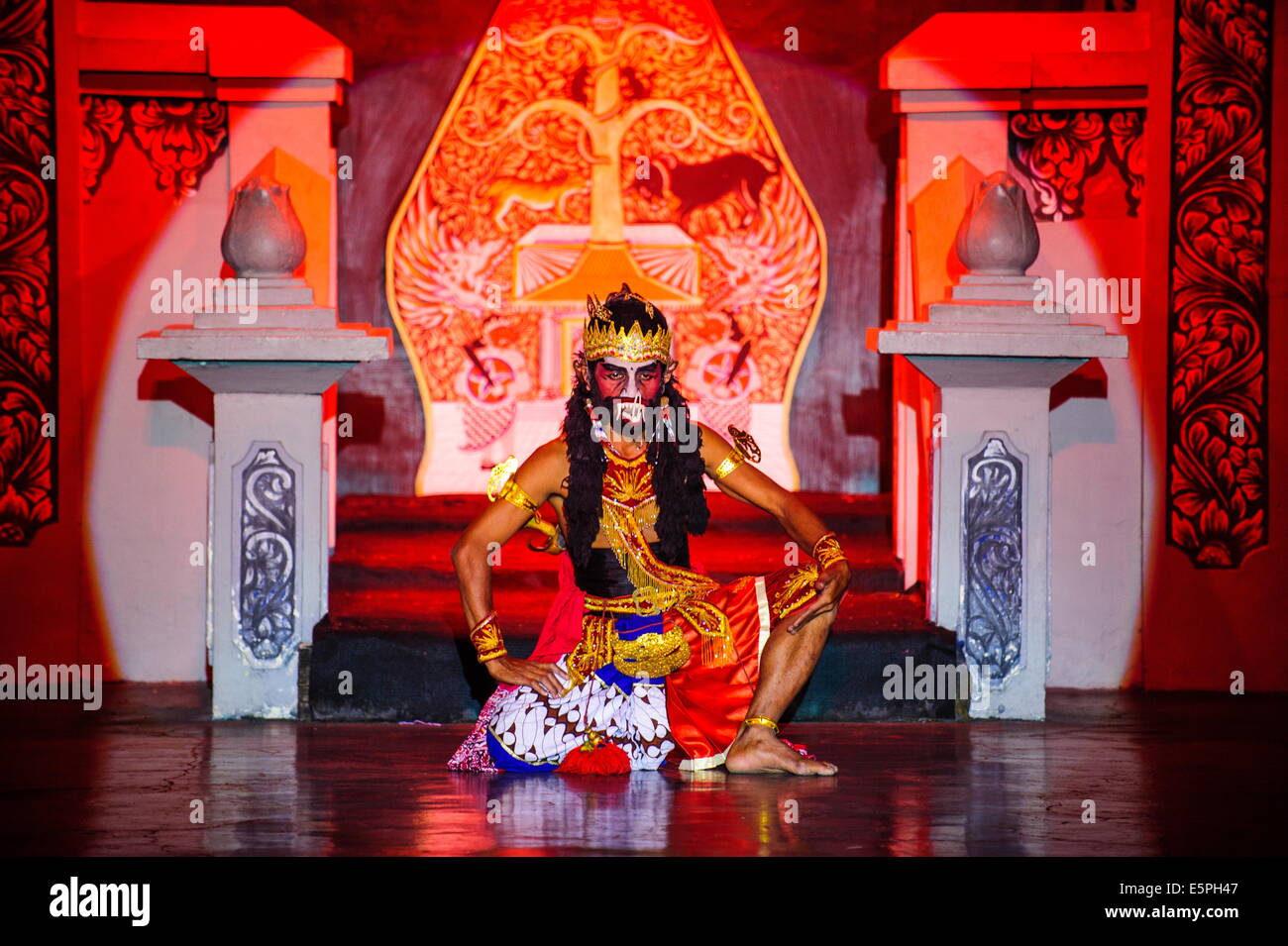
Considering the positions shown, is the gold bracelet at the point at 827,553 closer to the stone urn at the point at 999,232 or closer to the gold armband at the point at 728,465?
the gold armband at the point at 728,465

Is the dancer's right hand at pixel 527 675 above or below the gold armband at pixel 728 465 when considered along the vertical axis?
below

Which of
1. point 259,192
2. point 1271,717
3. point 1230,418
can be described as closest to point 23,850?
point 259,192

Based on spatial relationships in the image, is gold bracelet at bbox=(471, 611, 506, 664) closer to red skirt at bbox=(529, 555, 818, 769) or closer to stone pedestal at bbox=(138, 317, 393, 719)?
red skirt at bbox=(529, 555, 818, 769)

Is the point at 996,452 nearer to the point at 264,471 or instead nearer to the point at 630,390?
the point at 630,390

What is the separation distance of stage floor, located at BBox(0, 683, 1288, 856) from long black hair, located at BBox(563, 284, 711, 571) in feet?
2.36

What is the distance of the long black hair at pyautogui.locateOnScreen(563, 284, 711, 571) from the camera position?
5.06 meters

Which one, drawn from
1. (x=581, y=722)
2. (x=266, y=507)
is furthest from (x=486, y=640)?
(x=266, y=507)

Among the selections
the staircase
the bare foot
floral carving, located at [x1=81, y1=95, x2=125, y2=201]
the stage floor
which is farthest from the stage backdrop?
the bare foot

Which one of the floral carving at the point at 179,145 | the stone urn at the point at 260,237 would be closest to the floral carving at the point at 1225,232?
the stone urn at the point at 260,237

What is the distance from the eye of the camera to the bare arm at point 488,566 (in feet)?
16.3

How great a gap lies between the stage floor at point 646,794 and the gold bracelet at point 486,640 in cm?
37

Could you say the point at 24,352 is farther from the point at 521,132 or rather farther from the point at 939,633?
the point at 939,633

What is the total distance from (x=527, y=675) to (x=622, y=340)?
104 cm
